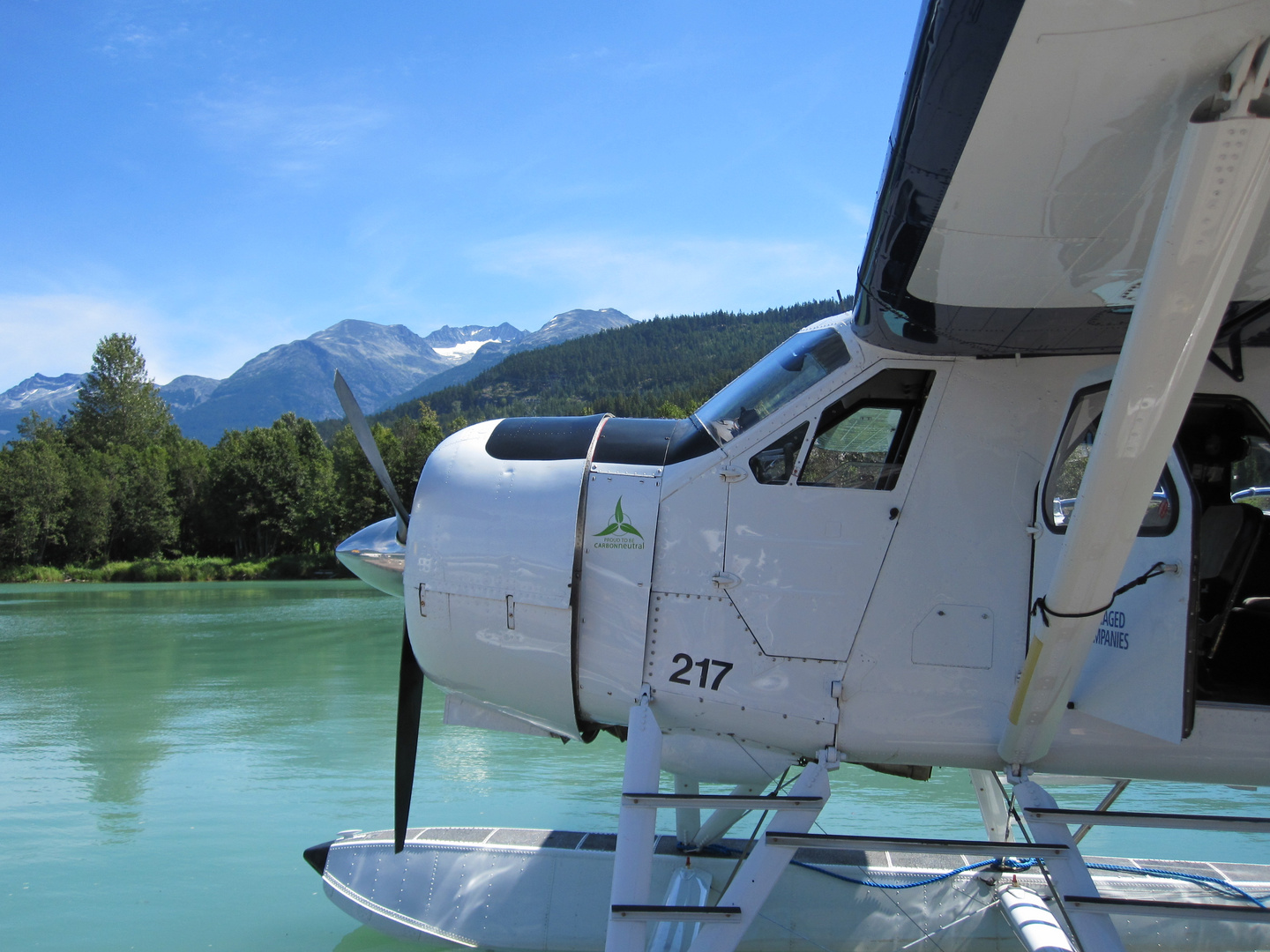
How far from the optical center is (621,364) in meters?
163

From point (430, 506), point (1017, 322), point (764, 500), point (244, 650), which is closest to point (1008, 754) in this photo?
point (764, 500)

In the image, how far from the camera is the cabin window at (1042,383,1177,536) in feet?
10.6

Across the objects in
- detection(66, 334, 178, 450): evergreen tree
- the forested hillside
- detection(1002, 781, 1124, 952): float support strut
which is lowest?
detection(1002, 781, 1124, 952): float support strut

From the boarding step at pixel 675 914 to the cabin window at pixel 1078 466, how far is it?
193cm

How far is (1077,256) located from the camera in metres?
2.73

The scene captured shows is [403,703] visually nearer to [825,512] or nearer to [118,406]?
[825,512]

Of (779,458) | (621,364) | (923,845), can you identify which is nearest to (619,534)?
(779,458)

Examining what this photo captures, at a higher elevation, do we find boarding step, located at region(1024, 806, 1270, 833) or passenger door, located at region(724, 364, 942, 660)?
passenger door, located at region(724, 364, 942, 660)

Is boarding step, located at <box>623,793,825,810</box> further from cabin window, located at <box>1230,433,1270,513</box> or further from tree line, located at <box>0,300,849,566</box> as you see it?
tree line, located at <box>0,300,849,566</box>

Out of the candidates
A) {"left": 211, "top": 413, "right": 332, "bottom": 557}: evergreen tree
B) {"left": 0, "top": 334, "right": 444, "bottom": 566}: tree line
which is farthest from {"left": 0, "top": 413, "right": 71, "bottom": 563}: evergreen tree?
{"left": 211, "top": 413, "right": 332, "bottom": 557}: evergreen tree

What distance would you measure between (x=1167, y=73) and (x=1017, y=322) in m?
1.33

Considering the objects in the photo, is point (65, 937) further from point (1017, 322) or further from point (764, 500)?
point (1017, 322)

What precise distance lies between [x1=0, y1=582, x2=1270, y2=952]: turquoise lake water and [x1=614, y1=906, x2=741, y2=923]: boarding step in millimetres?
2921

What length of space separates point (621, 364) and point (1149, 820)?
161875 mm
